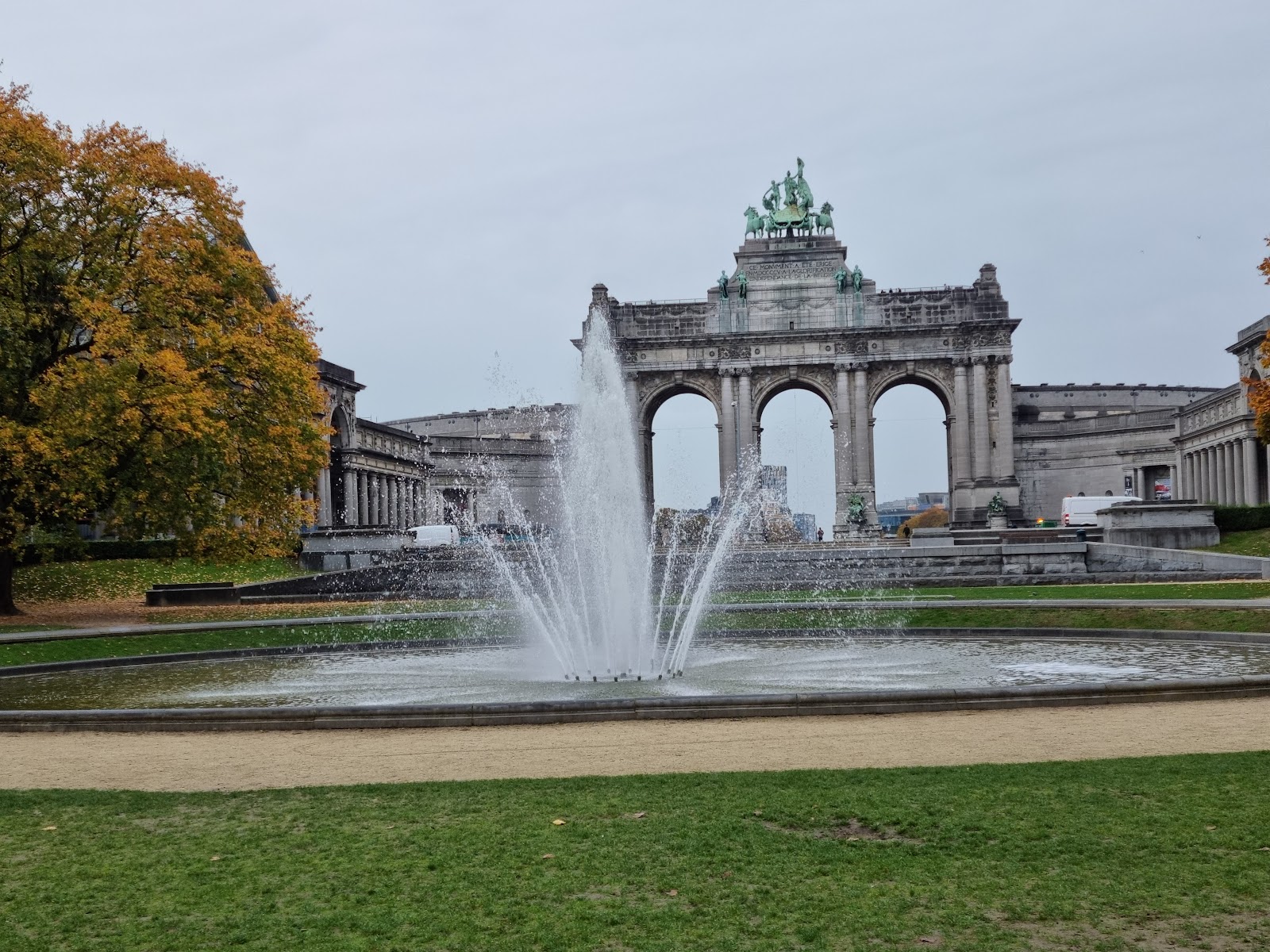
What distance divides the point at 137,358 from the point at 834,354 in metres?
58.9

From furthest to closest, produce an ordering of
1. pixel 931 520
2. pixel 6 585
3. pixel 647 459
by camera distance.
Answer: pixel 931 520 → pixel 647 459 → pixel 6 585

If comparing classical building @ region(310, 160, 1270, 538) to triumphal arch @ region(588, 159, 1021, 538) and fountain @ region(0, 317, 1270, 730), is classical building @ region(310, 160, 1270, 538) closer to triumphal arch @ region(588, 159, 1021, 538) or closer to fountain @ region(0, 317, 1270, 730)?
triumphal arch @ region(588, 159, 1021, 538)

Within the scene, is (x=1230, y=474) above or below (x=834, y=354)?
below

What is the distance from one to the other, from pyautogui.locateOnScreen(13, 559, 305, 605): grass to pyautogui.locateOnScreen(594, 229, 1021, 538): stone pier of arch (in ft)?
130

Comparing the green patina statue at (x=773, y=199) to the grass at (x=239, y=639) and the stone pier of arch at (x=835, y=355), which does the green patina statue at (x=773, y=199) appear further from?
the grass at (x=239, y=639)

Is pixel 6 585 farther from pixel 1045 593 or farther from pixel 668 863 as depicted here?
pixel 668 863

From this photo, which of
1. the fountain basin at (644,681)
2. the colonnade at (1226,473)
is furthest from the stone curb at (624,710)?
the colonnade at (1226,473)

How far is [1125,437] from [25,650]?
84566 mm

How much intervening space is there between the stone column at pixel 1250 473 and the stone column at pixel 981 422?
1605 centimetres

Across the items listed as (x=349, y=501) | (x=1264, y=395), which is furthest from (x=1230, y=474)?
(x=349, y=501)

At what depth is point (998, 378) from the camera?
81750mm

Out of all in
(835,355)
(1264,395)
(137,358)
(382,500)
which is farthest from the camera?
(382,500)

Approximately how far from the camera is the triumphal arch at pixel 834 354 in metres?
81.6

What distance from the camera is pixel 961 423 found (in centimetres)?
8194
